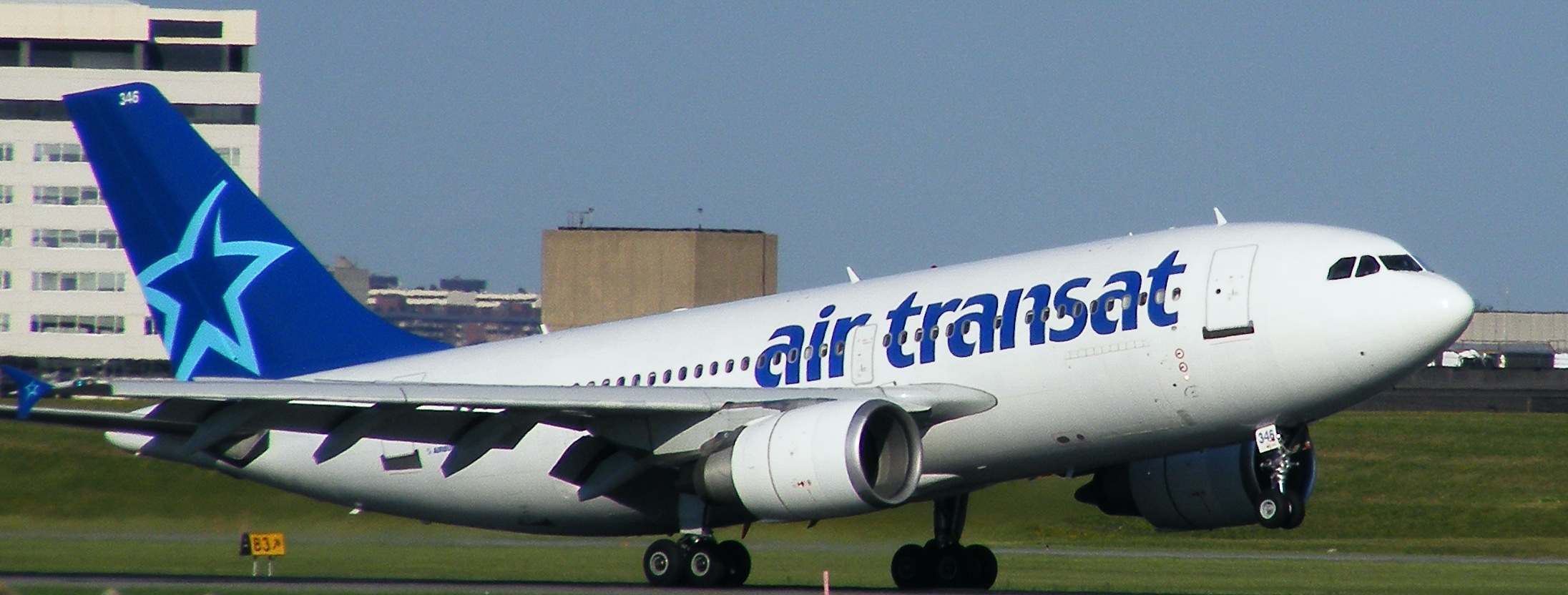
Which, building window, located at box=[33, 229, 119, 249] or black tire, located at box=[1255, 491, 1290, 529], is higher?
building window, located at box=[33, 229, 119, 249]

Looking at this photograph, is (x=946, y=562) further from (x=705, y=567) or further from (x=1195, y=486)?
(x=705, y=567)

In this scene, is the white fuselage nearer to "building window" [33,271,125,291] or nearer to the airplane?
the airplane

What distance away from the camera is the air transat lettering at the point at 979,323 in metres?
25.1

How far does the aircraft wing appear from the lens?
25.2m

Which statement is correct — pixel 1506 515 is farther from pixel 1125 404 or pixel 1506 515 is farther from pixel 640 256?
pixel 640 256

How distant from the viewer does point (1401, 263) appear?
79.6 feet

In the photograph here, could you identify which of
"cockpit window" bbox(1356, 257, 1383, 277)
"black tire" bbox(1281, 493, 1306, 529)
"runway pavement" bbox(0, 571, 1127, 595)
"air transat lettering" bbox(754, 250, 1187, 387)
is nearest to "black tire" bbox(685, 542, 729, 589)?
"runway pavement" bbox(0, 571, 1127, 595)

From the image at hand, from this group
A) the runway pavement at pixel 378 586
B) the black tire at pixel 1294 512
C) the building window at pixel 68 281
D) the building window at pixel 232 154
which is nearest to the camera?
the black tire at pixel 1294 512

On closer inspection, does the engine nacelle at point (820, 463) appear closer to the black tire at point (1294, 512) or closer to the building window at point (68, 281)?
the black tire at point (1294, 512)

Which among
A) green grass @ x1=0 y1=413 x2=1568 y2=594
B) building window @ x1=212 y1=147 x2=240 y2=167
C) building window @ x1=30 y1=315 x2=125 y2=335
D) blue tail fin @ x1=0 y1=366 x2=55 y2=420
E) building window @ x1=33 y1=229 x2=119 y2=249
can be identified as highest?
building window @ x1=212 y1=147 x2=240 y2=167

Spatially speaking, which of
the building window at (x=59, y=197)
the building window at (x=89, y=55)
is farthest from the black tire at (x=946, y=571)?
the building window at (x=89, y=55)

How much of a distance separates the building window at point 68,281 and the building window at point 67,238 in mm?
1493

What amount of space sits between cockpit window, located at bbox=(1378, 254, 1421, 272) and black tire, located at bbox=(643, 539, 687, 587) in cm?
941

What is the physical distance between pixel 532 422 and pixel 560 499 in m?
2.35
